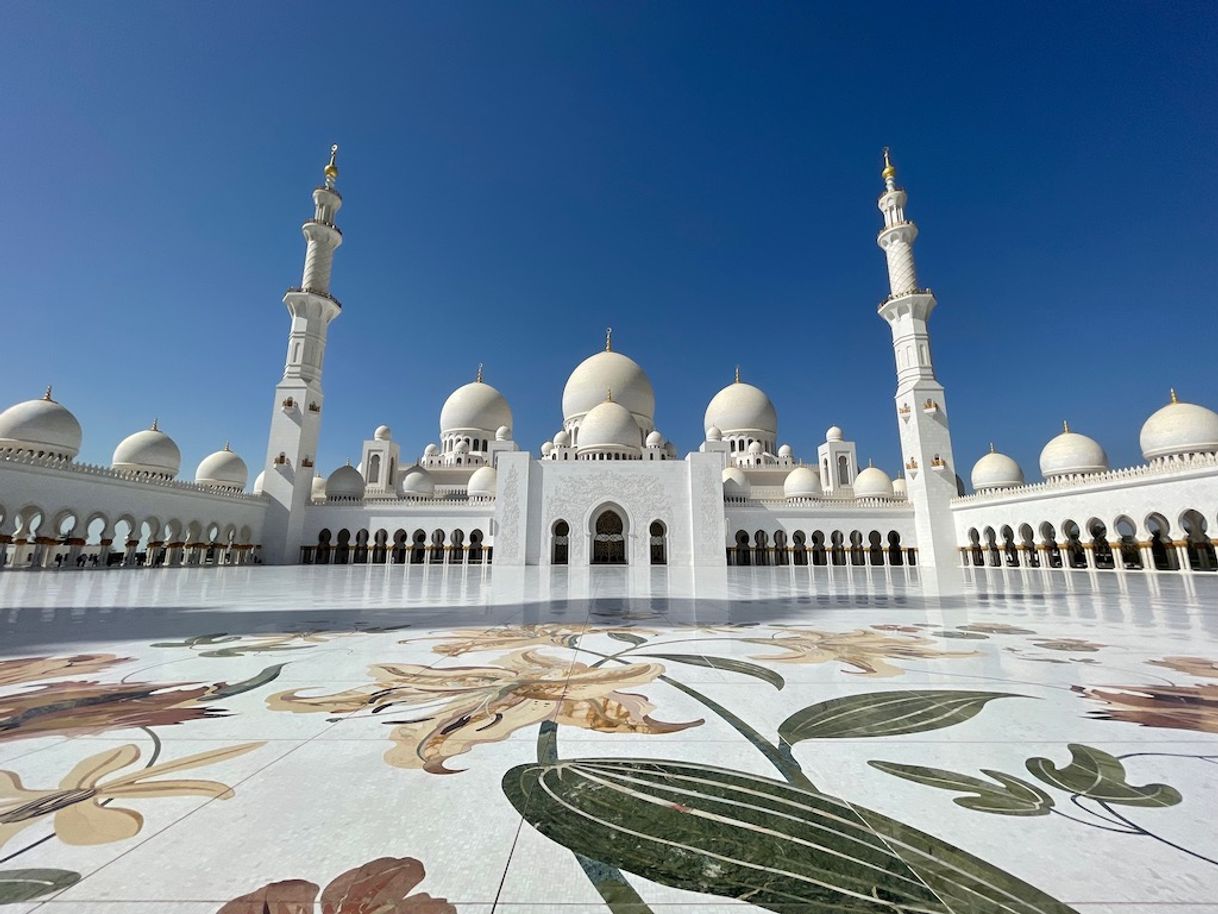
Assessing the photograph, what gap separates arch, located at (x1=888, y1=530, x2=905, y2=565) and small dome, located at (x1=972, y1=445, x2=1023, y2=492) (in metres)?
5.41

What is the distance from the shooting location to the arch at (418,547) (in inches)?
835

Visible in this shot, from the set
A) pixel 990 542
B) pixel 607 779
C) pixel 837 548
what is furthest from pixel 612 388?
pixel 607 779

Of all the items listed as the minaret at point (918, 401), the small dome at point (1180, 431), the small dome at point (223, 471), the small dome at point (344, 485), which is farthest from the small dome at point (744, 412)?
the small dome at point (223, 471)

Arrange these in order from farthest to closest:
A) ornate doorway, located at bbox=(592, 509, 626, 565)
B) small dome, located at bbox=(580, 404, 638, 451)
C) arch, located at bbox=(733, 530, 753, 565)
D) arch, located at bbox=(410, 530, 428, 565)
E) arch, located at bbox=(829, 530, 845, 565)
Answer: arch, located at bbox=(733, 530, 753, 565) < arch, located at bbox=(829, 530, 845, 565) < small dome, located at bbox=(580, 404, 638, 451) < arch, located at bbox=(410, 530, 428, 565) < ornate doorway, located at bbox=(592, 509, 626, 565)

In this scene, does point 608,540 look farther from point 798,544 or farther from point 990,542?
point 990,542

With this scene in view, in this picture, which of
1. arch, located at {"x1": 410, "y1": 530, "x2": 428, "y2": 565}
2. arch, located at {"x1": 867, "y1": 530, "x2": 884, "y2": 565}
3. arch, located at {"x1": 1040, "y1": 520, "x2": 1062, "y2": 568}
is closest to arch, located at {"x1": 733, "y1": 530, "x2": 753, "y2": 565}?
arch, located at {"x1": 867, "y1": 530, "x2": 884, "y2": 565}

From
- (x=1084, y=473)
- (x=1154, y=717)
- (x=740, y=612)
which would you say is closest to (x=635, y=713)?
(x=1154, y=717)

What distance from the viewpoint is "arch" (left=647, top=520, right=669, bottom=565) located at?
1914 centimetres

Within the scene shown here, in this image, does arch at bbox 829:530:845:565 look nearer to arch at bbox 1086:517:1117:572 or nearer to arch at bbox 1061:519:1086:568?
arch at bbox 1061:519:1086:568

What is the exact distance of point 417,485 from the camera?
24797 mm

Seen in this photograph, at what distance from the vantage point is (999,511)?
1792cm

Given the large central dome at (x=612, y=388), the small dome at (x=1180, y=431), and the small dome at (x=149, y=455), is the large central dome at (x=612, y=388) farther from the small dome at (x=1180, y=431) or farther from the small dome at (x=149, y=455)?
the small dome at (x=1180, y=431)

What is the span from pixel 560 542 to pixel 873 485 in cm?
1398

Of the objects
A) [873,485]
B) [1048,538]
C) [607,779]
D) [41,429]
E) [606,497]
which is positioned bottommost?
[607,779]
